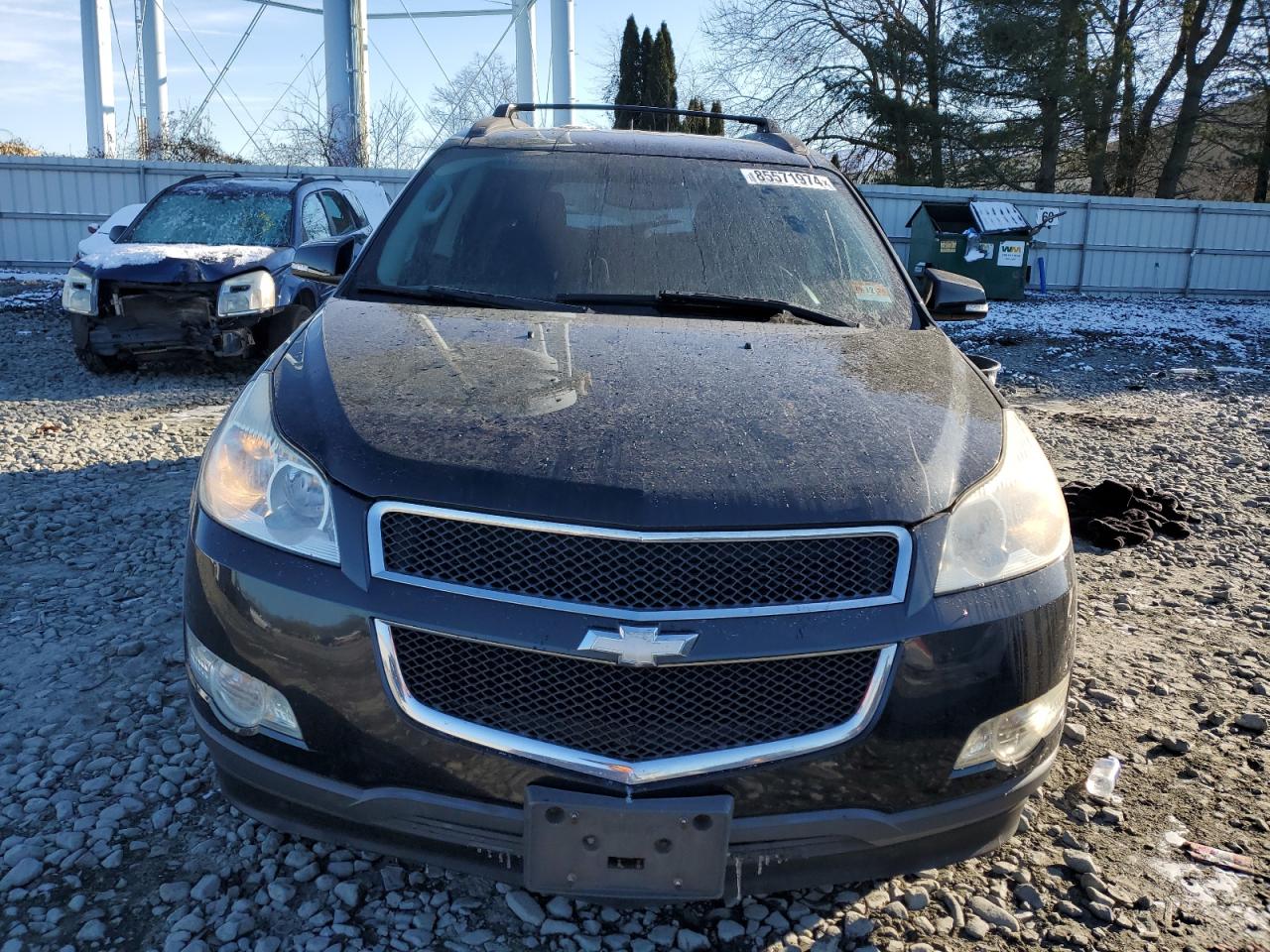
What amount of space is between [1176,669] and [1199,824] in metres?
1.06

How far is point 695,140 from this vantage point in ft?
12.5

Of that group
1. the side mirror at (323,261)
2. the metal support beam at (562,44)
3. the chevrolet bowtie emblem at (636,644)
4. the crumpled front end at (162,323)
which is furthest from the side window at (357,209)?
the metal support beam at (562,44)

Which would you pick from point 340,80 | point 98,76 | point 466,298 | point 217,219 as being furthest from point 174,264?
point 98,76

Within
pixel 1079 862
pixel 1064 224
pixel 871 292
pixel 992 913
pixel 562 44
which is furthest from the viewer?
pixel 562 44

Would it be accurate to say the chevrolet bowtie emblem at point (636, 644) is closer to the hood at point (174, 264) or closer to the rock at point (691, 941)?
the rock at point (691, 941)

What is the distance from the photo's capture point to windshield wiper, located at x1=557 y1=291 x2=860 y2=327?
301cm

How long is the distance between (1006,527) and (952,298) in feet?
5.43

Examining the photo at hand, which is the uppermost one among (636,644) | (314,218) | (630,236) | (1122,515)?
(314,218)

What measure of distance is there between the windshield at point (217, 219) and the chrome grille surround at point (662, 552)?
7.74m

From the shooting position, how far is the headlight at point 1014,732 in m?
1.95

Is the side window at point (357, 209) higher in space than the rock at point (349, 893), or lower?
higher

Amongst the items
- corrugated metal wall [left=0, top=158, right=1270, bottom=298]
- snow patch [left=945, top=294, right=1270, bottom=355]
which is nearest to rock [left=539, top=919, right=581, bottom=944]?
snow patch [left=945, top=294, right=1270, bottom=355]

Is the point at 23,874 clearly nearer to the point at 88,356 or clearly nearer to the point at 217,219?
the point at 88,356

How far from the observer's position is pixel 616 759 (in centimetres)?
181
